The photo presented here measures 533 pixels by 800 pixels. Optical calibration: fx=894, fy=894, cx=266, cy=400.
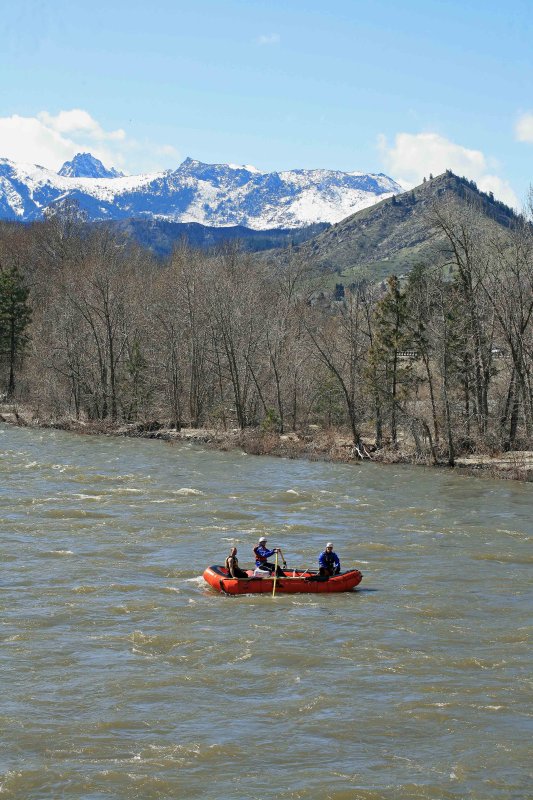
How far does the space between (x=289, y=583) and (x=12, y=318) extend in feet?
185

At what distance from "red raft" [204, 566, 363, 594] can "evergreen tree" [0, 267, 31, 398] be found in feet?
172

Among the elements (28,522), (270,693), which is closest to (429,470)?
(28,522)

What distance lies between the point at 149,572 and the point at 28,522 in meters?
7.25

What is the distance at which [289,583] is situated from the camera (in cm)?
2166

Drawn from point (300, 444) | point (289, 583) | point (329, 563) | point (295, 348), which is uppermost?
point (295, 348)

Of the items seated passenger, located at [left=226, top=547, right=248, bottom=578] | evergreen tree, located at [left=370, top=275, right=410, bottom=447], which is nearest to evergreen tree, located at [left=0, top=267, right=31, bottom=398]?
evergreen tree, located at [left=370, top=275, right=410, bottom=447]

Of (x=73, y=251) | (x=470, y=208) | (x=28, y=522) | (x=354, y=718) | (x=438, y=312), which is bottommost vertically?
(x=354, y=718)

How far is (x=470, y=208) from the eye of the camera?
45.9 metres

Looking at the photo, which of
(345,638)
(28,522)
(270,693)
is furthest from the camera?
(28,522)

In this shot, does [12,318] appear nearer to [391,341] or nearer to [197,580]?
[391,341]

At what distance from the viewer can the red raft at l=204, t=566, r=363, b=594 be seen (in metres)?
21.3

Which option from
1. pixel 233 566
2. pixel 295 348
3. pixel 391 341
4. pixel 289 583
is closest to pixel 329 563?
pixel 289 583

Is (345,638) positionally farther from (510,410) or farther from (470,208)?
(470,208)

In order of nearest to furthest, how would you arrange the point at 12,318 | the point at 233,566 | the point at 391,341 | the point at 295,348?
the point at 233,566
the point at 391,341
the point at 295,348
the point at 12,318
